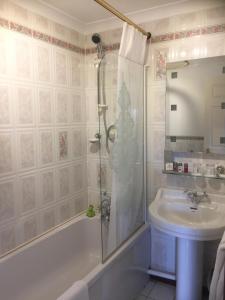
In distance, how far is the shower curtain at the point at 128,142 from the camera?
1.76m

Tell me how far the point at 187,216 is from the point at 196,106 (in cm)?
82

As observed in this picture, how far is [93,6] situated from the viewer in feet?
6.36

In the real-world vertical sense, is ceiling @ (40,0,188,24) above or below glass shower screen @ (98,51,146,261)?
above

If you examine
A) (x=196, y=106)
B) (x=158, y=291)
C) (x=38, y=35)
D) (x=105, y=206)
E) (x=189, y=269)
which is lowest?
(x=158, y=291)

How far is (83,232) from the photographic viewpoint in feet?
7.53

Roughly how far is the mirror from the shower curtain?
24cm

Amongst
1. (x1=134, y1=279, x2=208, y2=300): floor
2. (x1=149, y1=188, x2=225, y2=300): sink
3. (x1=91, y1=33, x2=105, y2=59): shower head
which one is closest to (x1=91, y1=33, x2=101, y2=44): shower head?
(x1=91, y1=33, x2=105, y2=59): shower head

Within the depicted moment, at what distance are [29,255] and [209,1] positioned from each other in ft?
7.26

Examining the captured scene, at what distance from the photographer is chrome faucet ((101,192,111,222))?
5.72ft

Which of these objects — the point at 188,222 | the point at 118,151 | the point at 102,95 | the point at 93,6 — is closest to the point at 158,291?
the point at 188,222

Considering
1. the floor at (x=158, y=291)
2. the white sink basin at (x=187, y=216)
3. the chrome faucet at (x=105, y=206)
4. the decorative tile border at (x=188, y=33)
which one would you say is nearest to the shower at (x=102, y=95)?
the chrome faucet at (x=105, y=206)

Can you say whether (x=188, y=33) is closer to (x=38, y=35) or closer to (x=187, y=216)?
(x=38, y=35)

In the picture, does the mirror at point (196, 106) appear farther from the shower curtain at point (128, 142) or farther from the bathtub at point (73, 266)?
the bathtub at point (73, 266)

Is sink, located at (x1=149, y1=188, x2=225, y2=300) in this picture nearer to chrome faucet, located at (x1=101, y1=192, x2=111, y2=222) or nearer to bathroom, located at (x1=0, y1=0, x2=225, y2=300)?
bathroom, located at (x1=0, y1=0, x2=225, y2=300)
